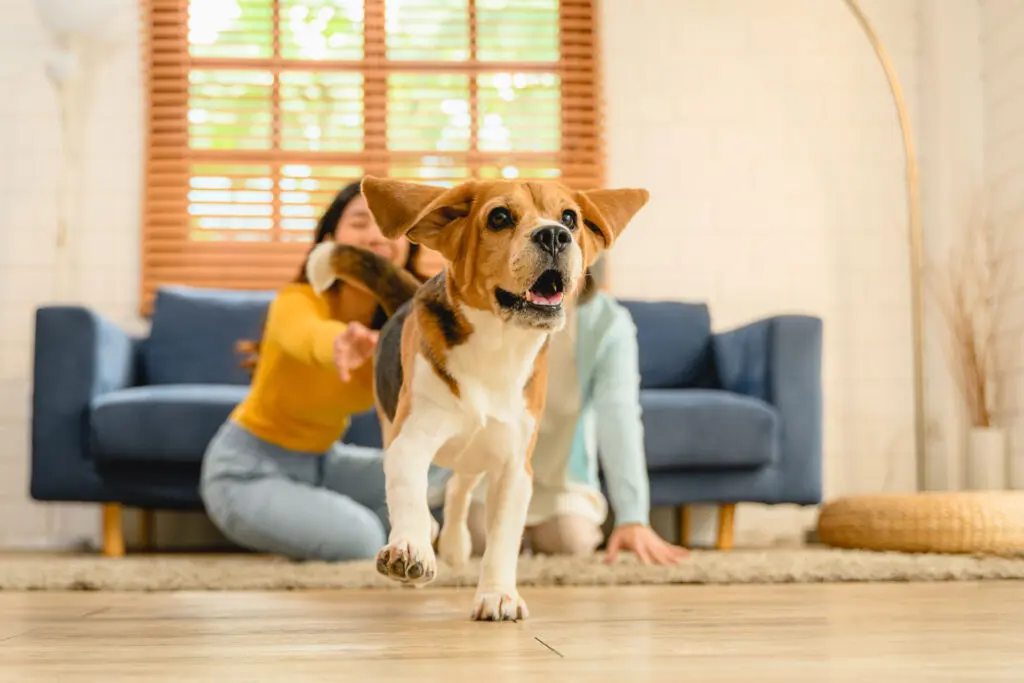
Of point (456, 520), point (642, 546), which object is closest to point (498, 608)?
point (456, 520)

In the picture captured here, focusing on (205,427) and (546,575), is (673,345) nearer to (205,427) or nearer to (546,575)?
(205,427)

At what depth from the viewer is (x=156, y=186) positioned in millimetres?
3934

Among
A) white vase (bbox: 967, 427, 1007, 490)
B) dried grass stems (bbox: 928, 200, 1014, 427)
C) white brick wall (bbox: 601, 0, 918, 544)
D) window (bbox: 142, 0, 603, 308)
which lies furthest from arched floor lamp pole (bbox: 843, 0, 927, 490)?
window (bbox: 142, 0, 603, 308)

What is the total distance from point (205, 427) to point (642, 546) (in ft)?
4.26

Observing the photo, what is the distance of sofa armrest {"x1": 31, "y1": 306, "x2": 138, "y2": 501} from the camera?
9.77ft

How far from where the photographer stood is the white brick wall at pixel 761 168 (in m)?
3.96

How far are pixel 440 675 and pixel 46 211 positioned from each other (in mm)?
3425

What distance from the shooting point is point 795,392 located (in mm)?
3201

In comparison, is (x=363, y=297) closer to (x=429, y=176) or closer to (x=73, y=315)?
(x=73, y=315)

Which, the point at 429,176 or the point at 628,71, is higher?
the point at 628,71

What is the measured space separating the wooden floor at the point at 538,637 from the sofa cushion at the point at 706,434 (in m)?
1.20

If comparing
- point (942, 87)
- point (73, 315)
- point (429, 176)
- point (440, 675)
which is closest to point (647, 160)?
point (429, 176)

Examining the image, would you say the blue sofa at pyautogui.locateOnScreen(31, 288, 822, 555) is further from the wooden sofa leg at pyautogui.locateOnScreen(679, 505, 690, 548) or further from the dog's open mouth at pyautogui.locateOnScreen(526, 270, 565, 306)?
the dog's open mouth at pyautogui.locateOnScreen(526, 270, 565, 306)

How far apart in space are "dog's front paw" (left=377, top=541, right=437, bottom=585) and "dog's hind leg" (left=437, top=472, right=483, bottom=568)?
1.46 ft
